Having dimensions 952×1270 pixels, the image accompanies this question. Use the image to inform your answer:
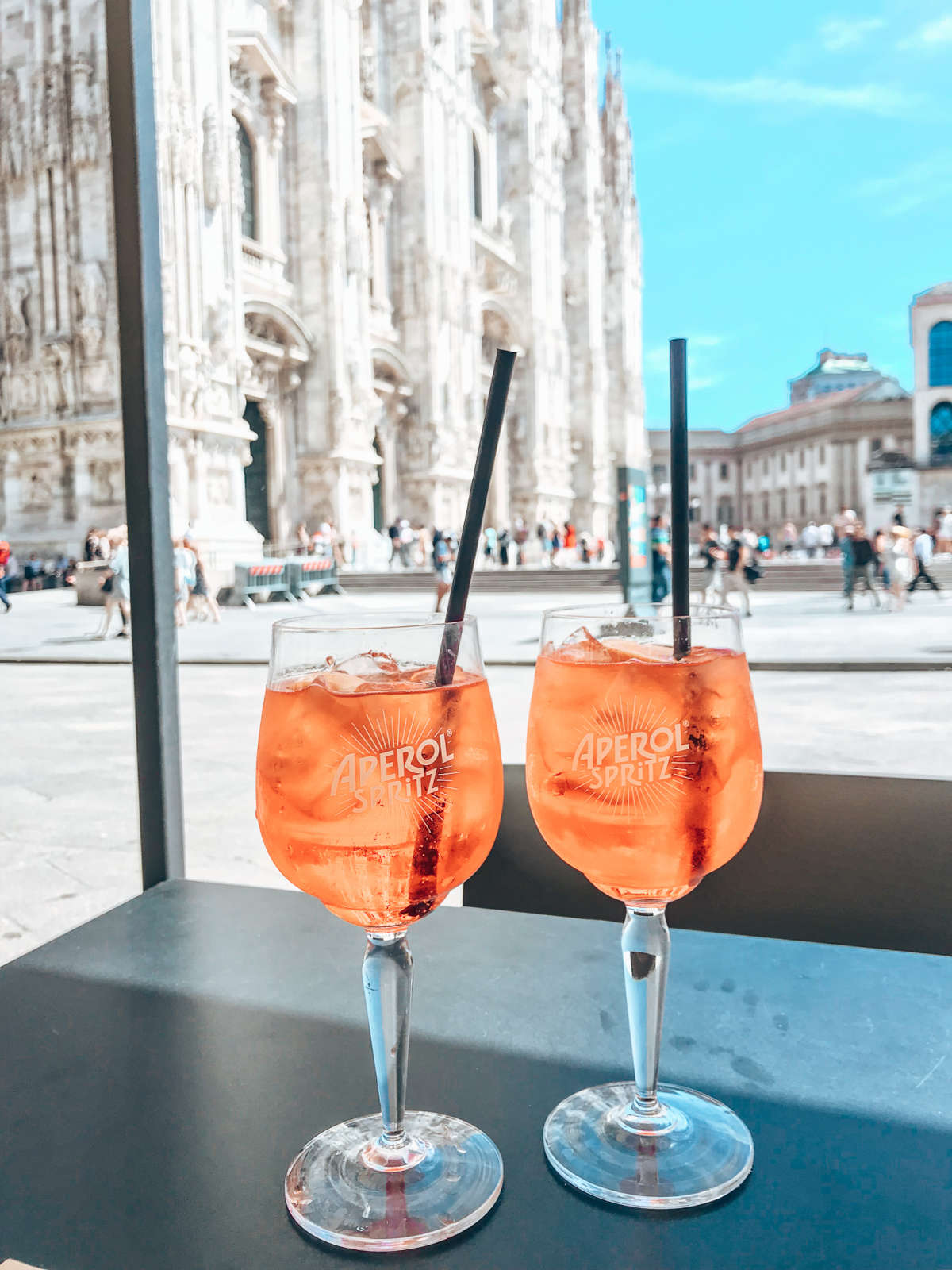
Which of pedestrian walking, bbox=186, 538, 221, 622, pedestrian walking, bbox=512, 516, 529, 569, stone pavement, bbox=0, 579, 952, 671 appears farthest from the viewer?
pedestrian walking, bbox=512, 516, 529, 569

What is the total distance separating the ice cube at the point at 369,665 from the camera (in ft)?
1.90

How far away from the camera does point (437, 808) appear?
571mm

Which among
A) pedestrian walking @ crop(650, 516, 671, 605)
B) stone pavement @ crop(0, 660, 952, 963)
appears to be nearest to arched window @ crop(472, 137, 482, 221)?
pedestrian walking @ crop(650, 516, 671, 605)

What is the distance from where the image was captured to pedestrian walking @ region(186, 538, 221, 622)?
11141 mm

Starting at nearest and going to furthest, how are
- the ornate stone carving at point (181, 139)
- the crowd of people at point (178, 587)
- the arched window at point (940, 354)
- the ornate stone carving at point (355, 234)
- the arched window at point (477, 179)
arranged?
the crowd of people at point (178, 587) → the ornate stone carving at point (181, 139) → the ornate stone carving at point (355, 234) → the arched window at point (940, 354) → the arched window at point (477, 179)

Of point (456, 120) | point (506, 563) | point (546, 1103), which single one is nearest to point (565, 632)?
point (546, 1103)

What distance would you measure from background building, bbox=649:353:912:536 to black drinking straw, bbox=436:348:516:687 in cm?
4372

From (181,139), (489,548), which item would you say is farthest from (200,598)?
(489,548)

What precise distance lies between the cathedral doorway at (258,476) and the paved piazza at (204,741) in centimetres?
964

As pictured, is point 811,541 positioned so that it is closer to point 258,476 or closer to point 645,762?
point 258,476

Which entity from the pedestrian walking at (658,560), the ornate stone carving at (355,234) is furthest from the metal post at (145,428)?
the ornate stone carving at (355,234)

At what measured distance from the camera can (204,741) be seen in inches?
186

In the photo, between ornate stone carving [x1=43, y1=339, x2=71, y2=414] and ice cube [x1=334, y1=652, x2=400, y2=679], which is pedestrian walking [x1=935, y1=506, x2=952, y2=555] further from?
ice cube [x1=334, y1=652, x2=400, y2=679]

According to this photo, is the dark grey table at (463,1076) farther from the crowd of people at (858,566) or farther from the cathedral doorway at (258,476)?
the cathedral doorway at (258,476)
